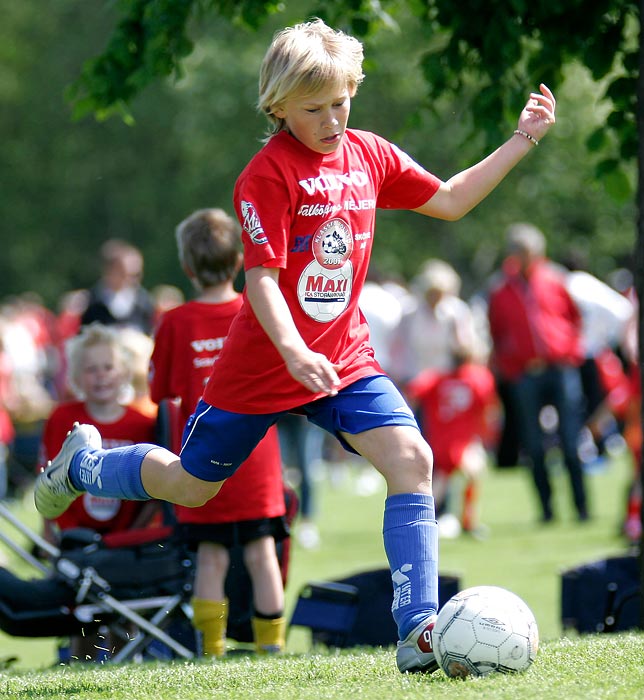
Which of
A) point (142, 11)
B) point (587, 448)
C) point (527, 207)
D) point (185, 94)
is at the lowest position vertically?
point (587, 448)

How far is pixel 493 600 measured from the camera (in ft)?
14.7

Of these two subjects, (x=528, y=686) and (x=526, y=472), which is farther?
(x=526, y=472)

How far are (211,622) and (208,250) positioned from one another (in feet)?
5.34

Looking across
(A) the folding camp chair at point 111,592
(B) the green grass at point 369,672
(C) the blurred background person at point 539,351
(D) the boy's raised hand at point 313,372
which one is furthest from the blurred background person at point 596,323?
(D) the boy's raised hand at point 313,372

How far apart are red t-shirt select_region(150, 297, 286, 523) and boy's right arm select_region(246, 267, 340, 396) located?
5.52 ft

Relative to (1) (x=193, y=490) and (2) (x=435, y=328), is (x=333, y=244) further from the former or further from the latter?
(2) (x=435, y=328)

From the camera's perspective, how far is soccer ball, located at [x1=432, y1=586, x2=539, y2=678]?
14.2ft

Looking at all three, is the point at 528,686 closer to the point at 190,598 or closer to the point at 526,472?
the point at 190,598

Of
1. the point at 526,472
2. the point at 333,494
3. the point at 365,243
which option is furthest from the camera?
the point at 526,472

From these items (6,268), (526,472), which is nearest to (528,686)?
(526,472)

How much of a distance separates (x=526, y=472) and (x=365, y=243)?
13600 millimetres

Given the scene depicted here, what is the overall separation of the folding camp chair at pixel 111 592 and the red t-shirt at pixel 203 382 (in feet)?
0.79

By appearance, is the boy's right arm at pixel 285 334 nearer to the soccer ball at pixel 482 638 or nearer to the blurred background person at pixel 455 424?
the soccer ball at pixel 482 638

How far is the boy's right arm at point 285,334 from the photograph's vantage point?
4.30 m
